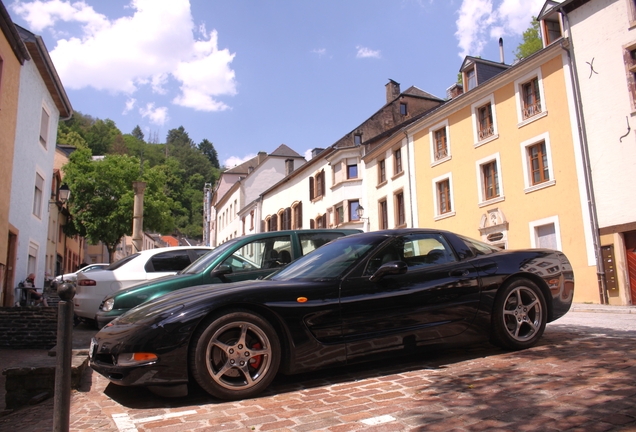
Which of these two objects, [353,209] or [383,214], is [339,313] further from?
[353,209]

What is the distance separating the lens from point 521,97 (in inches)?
856

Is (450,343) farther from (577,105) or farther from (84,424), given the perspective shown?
(577,105)

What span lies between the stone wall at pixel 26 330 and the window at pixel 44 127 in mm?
12491

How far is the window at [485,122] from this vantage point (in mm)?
23353

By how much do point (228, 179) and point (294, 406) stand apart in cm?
6894

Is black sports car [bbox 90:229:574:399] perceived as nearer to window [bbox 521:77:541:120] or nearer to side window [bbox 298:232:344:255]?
side window [bbox 298:232:344:255]

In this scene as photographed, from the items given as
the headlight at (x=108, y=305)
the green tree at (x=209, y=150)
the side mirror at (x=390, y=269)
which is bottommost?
the headlight at (x=108, y=305)

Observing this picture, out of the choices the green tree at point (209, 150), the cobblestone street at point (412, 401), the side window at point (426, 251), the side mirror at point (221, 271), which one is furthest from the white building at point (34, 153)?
the green tree at point (209, 150)

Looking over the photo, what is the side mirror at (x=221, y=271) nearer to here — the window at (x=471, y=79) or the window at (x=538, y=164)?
the window at (x=538, y=164)

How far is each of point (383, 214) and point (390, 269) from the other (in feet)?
88.1

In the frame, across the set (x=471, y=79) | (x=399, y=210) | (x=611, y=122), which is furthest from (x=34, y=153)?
(x=611, y=122)

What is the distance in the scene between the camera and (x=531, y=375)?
4305 mm

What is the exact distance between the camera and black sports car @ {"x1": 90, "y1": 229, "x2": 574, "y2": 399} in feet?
13.2

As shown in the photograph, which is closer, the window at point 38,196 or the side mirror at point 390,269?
the side mirror at point 390,269
